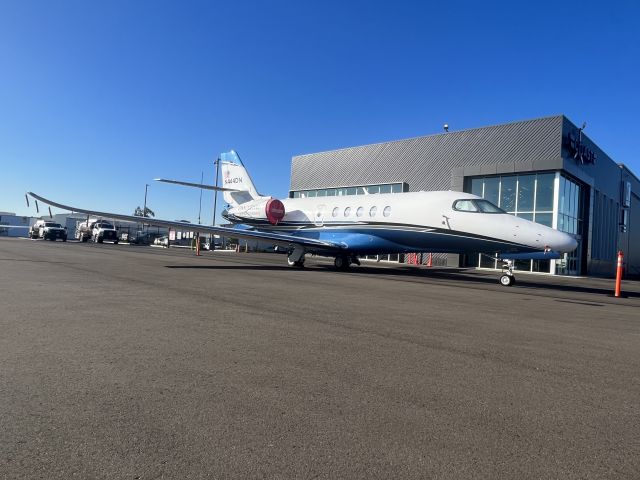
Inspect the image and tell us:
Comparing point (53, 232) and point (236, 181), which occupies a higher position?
point (236, 181)

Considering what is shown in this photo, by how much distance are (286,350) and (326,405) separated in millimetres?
1462

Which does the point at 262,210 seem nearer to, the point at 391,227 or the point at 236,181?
the point at 236,181

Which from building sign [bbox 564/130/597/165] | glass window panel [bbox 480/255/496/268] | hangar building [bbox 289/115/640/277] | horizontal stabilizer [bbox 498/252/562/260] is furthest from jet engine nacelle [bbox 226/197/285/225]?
building sign [bbox 564/130/597/165]

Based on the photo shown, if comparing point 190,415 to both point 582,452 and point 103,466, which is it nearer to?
point 103,466

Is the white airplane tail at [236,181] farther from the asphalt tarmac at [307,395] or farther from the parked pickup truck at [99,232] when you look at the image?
the parked pickup truck at [99,232]

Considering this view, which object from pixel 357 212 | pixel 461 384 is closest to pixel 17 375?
pixel 461 384

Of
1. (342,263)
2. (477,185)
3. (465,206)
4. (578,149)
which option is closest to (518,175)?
(477,185)

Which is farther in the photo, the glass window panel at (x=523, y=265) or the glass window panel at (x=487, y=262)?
the glass window panel at (x=487, y=262)

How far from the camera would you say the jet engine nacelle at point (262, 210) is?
20625mm

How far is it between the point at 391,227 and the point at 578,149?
1700cm

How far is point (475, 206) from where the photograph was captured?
46.6 feet

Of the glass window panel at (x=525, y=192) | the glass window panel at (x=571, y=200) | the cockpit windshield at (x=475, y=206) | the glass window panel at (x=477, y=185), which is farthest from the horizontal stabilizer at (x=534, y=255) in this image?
the glass window panel at (x=571, y=200)

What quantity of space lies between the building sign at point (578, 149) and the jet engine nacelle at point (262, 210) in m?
17.0

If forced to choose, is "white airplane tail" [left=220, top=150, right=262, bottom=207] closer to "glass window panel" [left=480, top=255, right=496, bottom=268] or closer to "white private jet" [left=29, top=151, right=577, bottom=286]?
"white private jet" [left=29, top=151, right=577, bottom=286]
